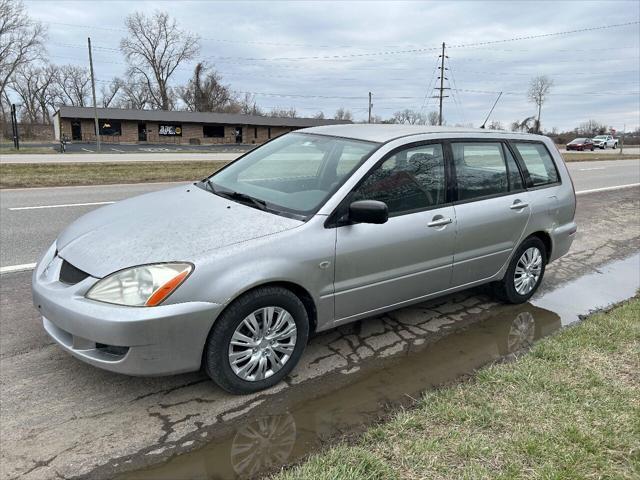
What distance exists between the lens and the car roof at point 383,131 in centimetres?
395

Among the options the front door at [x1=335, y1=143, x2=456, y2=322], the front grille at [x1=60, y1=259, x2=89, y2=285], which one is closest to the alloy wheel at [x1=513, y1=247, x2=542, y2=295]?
the front door at [x1=335, y1=143, x2=456, y2=322]

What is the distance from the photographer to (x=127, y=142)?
51.6 metres

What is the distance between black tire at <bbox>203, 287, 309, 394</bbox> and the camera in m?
2.88

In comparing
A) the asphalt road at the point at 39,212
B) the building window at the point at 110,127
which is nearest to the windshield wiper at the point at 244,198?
the asphalt road at the point at 39,212

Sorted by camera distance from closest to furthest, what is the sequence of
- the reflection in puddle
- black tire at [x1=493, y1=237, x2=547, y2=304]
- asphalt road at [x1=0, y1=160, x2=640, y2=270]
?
1. the reflection in puddle
2. black tire at [x1=493, y1=237, x2=547, y2=304]
3. asphalt road at [x1=0, y1=160, x2=640, y2=270]

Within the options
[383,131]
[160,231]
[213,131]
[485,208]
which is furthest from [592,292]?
[213,131]

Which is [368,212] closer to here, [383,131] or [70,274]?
[383,131]

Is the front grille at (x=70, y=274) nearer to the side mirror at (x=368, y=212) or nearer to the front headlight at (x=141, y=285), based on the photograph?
the front headlight at (x=141, y=285)

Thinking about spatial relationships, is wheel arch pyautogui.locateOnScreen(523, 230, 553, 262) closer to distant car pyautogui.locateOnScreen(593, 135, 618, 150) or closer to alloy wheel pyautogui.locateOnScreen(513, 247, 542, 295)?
alloy wheel pyautogui.locateOnScreen(513, 247, 542, 295)

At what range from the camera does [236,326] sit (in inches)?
115

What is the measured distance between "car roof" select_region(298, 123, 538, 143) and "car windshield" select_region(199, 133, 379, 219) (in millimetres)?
104

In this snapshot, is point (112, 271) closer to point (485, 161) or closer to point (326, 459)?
point (326, 459)

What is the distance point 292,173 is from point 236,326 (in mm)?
1549

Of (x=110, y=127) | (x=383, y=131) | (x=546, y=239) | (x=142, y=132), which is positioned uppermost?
(x=110, y=127)
